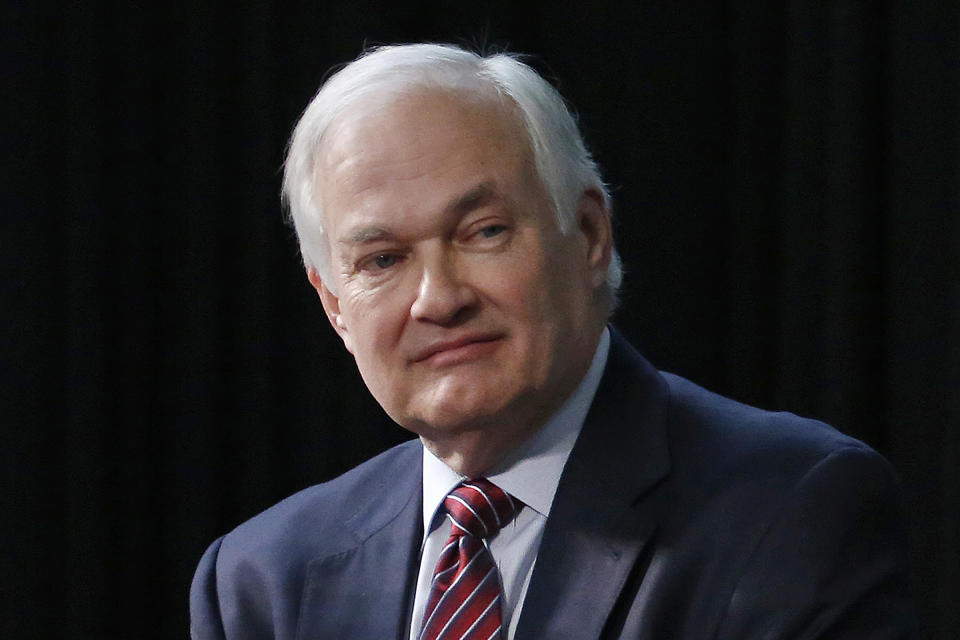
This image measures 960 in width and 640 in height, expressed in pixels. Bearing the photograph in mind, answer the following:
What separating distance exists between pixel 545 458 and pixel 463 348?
0.20m

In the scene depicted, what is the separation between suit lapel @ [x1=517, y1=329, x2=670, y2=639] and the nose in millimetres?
243

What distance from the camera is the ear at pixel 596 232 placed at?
5.95 feet

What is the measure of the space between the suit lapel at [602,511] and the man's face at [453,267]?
0.27 feet

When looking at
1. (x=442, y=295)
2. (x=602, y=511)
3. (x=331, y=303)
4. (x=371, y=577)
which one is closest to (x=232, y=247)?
(x=331, y=303)

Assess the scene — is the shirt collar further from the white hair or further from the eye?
the eye

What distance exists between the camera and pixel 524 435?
176cm

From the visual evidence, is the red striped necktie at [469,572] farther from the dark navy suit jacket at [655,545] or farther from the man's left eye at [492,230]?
the man's left eye at [492,230]

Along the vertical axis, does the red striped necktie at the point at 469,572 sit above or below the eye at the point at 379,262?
below

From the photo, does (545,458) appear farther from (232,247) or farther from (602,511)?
(232,247)

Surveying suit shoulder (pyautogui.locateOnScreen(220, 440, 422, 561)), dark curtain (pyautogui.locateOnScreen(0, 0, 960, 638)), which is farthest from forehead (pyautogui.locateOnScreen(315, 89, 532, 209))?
dark curtain (pyautogui.locateOnScreen(0, 0, 960, 638))

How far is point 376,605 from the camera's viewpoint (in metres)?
1.79

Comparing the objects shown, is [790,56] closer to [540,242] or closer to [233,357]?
[540,242]

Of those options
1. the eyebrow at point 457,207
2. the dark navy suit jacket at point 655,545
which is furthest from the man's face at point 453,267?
the dark navy suit jacket at point 655,545

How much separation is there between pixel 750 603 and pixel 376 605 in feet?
1.68
